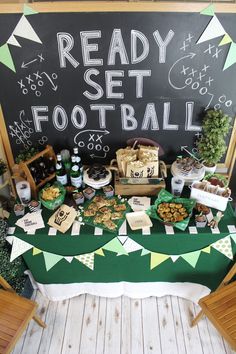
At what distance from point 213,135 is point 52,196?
1143 mm

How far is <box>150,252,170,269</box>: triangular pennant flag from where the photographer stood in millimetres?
1935

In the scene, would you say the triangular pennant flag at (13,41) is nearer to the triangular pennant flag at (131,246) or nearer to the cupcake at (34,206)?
the cupcake at (34,206)

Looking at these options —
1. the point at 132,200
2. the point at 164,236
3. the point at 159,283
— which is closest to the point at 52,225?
the point at 132,200

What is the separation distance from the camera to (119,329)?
6.95ft

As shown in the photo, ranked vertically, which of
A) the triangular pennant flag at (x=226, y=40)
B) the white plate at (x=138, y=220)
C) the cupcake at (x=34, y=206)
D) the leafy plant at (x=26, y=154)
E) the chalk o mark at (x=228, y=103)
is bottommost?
the white plate at (x=138, y=220)

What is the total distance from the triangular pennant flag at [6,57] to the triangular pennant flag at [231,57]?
1326 mm

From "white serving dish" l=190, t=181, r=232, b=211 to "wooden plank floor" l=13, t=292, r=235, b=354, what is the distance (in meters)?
0.87

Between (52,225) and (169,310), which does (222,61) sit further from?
(169,310)

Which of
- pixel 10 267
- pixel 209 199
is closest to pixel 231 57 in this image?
pixel 209 199

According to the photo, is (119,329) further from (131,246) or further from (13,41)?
(13,41)

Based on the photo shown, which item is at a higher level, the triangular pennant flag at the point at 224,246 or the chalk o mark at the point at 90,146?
the chalk o mark at the point at 90,146

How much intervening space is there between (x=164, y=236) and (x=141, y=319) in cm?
79

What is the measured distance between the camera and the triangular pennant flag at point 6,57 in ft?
5.74

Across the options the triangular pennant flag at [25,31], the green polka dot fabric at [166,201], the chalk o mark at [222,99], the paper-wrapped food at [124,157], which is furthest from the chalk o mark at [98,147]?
the chalk o mark at [222,99]
